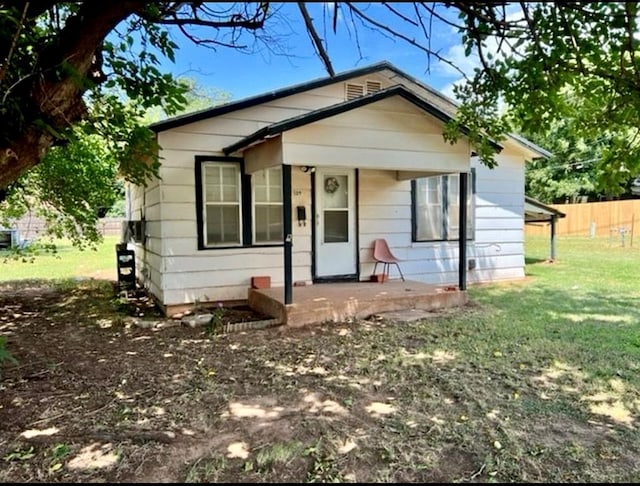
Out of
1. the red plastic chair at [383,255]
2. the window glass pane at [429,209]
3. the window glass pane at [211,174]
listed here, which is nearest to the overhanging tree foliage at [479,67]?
the window glass pane at [211,174]

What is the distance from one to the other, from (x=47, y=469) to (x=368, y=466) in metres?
1.81

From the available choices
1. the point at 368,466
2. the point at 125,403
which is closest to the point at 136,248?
the point at 125,403

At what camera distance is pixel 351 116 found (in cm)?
619

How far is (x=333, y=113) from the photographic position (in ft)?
19.5

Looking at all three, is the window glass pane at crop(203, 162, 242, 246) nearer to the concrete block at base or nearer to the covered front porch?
the covered front porch

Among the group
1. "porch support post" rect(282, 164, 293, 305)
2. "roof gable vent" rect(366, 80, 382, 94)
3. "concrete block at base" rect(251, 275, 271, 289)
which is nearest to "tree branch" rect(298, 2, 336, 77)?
"porch support post" rect(282, 164, 293, 305)

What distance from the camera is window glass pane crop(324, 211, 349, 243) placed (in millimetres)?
7930

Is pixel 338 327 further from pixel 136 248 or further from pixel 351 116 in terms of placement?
pixel 136 248

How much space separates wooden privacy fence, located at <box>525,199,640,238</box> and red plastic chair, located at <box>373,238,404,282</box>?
12.4m

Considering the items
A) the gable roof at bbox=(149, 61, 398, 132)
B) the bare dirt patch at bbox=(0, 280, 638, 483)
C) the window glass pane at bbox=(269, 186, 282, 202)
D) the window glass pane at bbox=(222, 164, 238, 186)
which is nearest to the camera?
the bare dirt patch at bbox=(0, 280, 638, 483)

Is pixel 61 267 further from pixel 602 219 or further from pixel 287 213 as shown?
pixel 602 219

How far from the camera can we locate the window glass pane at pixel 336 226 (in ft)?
26.0

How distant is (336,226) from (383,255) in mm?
1030

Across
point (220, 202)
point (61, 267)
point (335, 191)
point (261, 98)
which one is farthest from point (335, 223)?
point (61, 267)
